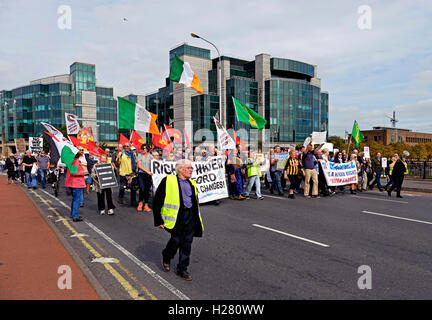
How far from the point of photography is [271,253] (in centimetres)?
568

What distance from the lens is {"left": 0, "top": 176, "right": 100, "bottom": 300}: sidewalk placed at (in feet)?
13.2

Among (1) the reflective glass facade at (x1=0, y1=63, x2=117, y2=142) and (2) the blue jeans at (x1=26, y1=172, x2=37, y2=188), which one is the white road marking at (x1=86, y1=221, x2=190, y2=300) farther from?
(1) the reflective glass facade at (x1=0, y1=63, x2=117, y2=142)

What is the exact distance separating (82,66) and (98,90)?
733 cm

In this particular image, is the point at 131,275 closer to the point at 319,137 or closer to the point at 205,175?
the point at 205,175

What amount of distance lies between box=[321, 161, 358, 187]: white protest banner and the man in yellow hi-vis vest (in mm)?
9622

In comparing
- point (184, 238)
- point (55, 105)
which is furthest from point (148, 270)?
point (55, 105)

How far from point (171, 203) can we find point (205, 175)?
5911mm

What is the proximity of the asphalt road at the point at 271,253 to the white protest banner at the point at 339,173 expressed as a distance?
10.8 feet

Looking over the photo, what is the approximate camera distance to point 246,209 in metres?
9.90

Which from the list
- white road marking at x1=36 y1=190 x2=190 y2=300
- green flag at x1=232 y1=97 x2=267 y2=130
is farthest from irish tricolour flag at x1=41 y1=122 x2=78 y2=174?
green flag at x1=232 y1=97 x2=267 y2=130

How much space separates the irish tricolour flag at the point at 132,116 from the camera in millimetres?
10195

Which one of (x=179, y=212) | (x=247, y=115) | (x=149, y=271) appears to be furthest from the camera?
(x=247, y=115)
